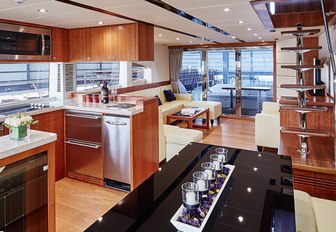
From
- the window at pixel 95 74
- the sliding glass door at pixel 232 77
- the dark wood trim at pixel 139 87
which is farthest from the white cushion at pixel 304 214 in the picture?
the sliding glass door at pixel 232 77

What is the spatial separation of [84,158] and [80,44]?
1.92m

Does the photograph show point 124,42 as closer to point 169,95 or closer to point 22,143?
point 22,143

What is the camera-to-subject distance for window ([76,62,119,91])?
518 cm

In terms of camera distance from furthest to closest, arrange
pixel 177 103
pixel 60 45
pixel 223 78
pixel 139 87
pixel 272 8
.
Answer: pixel 223 78, pixel 177 103, pixel 139 87, pixel 60 45, pixel 272 8

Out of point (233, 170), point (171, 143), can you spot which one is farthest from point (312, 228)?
point (171, 143)

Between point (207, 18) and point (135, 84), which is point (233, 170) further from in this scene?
point (135, 84)

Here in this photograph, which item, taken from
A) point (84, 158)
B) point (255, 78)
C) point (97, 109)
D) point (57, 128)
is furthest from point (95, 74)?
point (255, 78)

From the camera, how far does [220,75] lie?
30.5ft

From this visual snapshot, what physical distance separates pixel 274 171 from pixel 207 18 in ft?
9.34

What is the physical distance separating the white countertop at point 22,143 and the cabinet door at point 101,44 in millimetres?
2142

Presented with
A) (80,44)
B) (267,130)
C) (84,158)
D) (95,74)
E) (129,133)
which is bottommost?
(84,158)

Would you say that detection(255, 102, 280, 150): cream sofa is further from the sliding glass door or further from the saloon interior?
the sliding glass door

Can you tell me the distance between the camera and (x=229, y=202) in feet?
4.52

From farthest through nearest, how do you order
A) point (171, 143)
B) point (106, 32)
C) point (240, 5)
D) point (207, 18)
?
point (171, 143) < point (106, 32) < point (207, 18) < point (240, 5)
